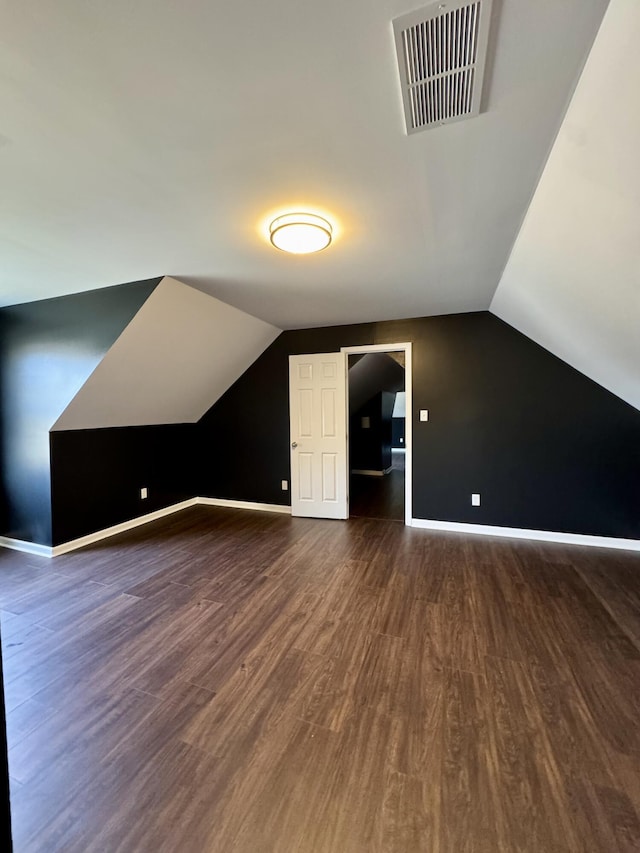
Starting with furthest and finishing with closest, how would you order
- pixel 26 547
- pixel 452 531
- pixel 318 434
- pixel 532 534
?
pixel 318 434 < pixel 452 531 < pixel 532 534 < pixel 26 547

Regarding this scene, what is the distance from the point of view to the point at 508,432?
3756mm

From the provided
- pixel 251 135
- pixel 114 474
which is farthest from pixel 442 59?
pixel 114 474

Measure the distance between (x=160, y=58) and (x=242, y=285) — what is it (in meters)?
1.93

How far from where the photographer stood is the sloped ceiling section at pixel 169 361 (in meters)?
3.13

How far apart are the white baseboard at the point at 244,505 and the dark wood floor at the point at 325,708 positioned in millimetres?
1656

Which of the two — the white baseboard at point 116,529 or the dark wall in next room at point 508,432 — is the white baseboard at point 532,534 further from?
the white baseboard at point 116,529

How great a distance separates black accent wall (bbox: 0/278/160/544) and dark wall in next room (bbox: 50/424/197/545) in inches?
5.3

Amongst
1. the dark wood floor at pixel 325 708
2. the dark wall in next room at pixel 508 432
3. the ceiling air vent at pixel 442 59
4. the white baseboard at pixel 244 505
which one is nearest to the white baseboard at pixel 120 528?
the white baseboard at pixel 244 505

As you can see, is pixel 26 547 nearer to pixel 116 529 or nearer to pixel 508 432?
pixel 116 529

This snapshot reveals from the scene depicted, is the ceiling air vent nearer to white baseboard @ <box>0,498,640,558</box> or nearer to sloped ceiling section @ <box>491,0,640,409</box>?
sloped ceiling section @ <box>491,0,640,409</box>

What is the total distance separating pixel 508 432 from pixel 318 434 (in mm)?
2130

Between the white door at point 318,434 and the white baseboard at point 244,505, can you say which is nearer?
the white door at point 318,434

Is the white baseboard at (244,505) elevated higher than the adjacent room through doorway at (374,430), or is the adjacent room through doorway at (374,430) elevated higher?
the adjacent room through doorway at (374,430)

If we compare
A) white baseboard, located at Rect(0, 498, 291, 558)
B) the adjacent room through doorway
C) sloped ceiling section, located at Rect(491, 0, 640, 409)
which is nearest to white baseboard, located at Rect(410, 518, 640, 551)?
the adjacent room through doorway
